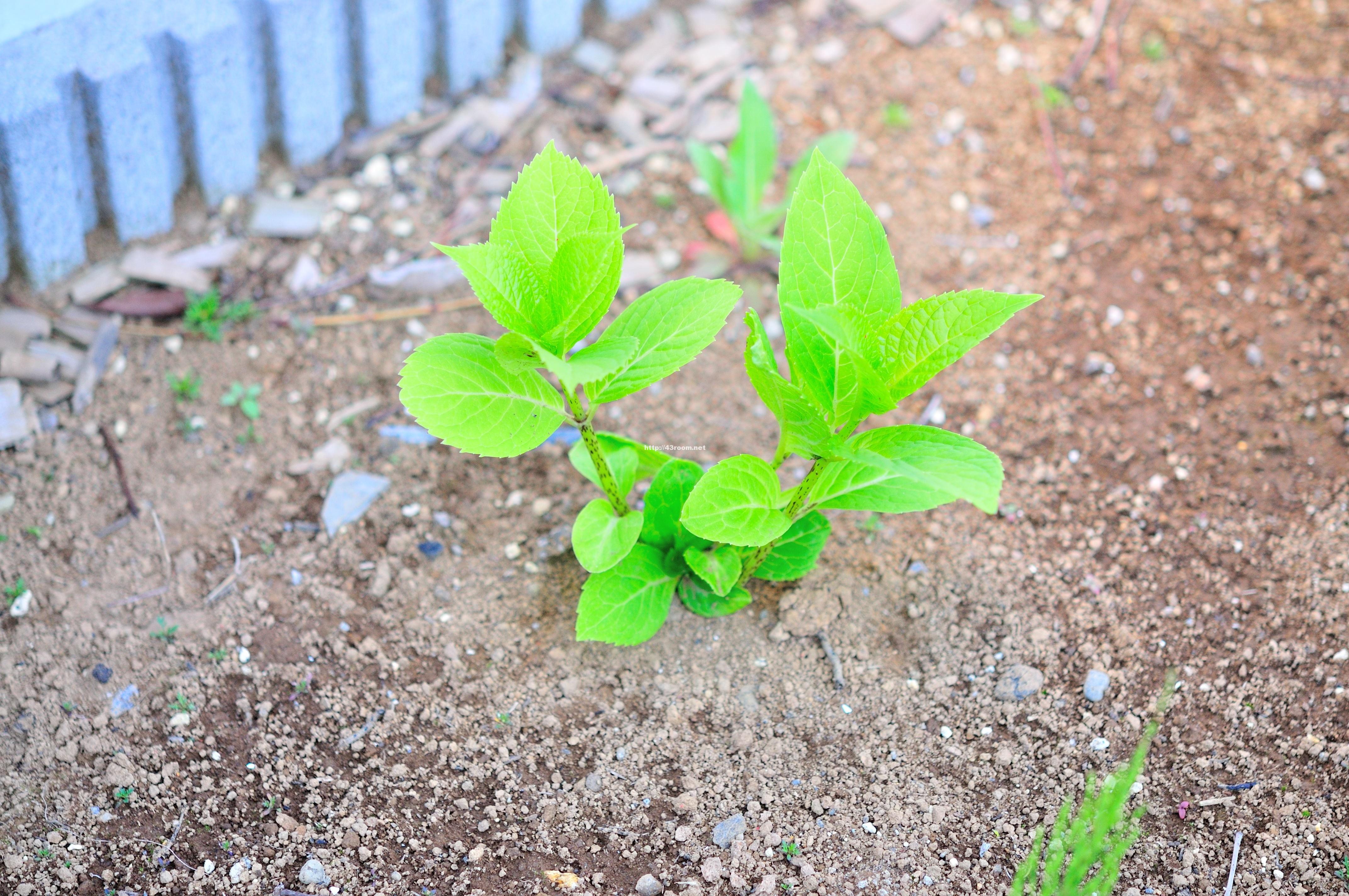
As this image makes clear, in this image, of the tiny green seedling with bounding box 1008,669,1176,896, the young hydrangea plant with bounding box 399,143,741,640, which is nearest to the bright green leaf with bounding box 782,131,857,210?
the young hydrangea plant with bounding box 399,143,741,640

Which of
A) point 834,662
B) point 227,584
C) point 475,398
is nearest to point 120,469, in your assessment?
point 227,584

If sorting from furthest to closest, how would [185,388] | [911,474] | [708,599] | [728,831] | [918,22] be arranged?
[918,22], [185,388], [708,599], [728,831], [911,474]

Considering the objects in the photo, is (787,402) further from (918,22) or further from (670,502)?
(918,22)

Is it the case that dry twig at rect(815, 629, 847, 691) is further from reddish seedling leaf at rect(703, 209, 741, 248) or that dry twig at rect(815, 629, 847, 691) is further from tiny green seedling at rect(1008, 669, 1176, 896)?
reddish seedling leaf at rect(703, 209, 741, 248)

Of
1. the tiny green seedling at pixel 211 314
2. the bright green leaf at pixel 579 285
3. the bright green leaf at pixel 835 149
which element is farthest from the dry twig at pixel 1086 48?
the tiny green seedling at pixel 211 314

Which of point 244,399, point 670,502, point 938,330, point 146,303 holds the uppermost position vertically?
point 938,330

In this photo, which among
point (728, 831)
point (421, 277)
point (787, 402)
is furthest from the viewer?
point (421, 277)
